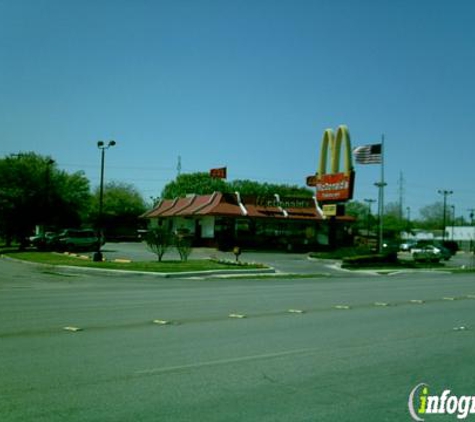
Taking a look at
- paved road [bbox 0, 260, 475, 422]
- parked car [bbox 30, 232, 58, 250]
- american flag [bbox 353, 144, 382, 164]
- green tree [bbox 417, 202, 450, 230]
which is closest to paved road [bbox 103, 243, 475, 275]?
parked car [bbox 30, 232, 58, 250]

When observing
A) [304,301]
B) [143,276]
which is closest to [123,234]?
[143,276]

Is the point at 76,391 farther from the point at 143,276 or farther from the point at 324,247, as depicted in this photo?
the point at 324,247

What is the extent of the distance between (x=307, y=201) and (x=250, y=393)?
61.1m

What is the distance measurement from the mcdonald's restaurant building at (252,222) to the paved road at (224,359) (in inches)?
1675

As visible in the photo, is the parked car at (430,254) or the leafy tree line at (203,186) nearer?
the parked car at (430,254)

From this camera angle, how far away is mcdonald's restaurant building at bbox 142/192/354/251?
61094mm

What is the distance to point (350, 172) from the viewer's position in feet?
173

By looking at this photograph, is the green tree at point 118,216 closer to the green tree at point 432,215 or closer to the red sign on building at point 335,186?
the red sign on building at point 335,186

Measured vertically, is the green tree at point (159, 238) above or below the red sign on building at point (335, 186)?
below

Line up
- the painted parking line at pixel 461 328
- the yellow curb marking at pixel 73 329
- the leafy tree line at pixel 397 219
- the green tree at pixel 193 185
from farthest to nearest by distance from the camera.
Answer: the leafy tree line at pixel 397 219 → the green tree at pixel 193 185 → the painted parking line at pixel 461 328 → the yellow curb marking at pixel 73 329

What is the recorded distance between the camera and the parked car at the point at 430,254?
181 ft

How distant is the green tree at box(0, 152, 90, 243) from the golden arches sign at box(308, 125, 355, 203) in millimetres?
21133

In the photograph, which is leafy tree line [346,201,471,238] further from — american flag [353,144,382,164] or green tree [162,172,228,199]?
american flag [353,144,382,164]

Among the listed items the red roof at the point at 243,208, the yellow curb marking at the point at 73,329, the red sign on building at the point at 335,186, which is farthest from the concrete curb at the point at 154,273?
the red roof at the point at 243,208
